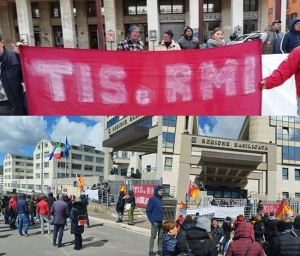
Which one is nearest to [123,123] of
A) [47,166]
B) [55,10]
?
[47,166]

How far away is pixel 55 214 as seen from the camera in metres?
5.55

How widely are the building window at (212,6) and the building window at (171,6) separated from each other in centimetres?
186

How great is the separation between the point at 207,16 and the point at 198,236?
27757 mm

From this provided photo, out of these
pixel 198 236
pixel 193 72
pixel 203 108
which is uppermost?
pixel 193 72

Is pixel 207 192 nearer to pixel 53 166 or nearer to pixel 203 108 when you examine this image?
pixel 203 108

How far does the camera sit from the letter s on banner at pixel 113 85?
401cm

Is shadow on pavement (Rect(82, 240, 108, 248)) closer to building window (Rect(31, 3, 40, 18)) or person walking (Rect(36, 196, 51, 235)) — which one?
person walking (Rect(36, 196, 51, 235))

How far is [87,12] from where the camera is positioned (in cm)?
3167

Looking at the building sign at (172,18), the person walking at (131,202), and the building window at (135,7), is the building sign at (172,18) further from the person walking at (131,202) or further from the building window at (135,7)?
the person walking at (131,202)

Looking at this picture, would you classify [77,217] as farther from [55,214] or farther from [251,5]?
[251,5]

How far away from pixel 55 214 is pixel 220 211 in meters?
2.45

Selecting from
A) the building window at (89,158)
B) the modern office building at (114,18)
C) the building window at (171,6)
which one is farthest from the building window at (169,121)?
the building window at (171,6)

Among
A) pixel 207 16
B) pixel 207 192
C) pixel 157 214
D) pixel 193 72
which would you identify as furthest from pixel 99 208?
pixel 207 16

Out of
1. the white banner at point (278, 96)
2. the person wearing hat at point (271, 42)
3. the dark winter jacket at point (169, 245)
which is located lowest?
the dark winter jacket at point (169, 245)
